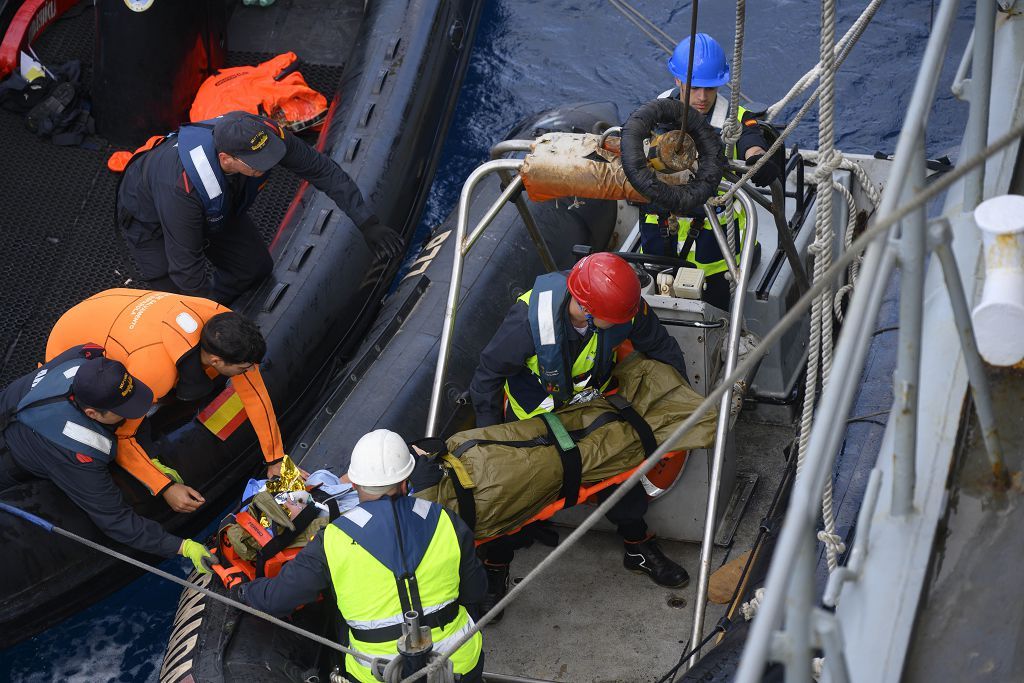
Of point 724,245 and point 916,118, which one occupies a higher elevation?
point 916,118

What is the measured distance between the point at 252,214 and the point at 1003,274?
164 inches

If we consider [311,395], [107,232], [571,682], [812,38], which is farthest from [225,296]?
[812,38]

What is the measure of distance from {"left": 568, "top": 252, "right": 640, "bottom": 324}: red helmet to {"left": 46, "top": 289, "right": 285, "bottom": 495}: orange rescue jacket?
53.2 inches

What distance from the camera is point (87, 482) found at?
3.82 metres

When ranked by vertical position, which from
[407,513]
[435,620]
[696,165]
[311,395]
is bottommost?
[311,395]

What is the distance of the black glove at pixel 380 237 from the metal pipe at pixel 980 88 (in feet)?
9.39

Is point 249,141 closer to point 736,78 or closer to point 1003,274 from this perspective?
point 736,78

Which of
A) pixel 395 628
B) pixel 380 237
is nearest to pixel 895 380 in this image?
pixel 395 628

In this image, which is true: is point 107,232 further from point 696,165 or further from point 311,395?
point 696,165

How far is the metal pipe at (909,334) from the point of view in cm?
187

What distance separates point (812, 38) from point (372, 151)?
11.6ft

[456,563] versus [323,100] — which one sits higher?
[323,100]

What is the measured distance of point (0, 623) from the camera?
4.14m

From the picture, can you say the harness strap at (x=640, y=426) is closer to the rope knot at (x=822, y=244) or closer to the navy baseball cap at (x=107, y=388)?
the rope knot at (x=822, y=244)
